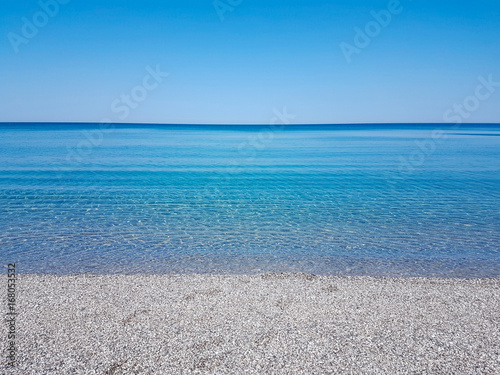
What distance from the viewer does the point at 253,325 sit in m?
7.83

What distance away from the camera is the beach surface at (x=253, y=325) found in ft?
21.3

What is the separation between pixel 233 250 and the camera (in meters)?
13.3

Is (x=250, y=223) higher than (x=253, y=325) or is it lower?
lower

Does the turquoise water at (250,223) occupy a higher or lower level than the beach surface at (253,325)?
lower

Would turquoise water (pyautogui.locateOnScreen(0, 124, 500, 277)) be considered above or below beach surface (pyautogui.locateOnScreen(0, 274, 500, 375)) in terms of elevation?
below

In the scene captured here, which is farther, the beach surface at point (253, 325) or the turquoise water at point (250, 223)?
the turquoise water at point (250, 223)

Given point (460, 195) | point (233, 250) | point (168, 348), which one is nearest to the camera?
point (168, 348)

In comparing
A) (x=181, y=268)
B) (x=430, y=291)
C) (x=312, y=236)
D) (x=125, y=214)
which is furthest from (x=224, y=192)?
(x=430, y=291)

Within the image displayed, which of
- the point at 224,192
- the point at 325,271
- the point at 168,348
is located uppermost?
the point at 168,348

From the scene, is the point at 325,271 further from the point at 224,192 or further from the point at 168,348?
the point at 224,192

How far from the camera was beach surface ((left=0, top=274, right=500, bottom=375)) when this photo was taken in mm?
6496

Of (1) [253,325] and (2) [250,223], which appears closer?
(1) [253,325]

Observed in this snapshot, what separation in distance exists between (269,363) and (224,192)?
17.6 m

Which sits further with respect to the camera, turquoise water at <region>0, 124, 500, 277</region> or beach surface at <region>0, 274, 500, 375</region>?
turquoise water at <region>0, 124, 500, 277</region>
